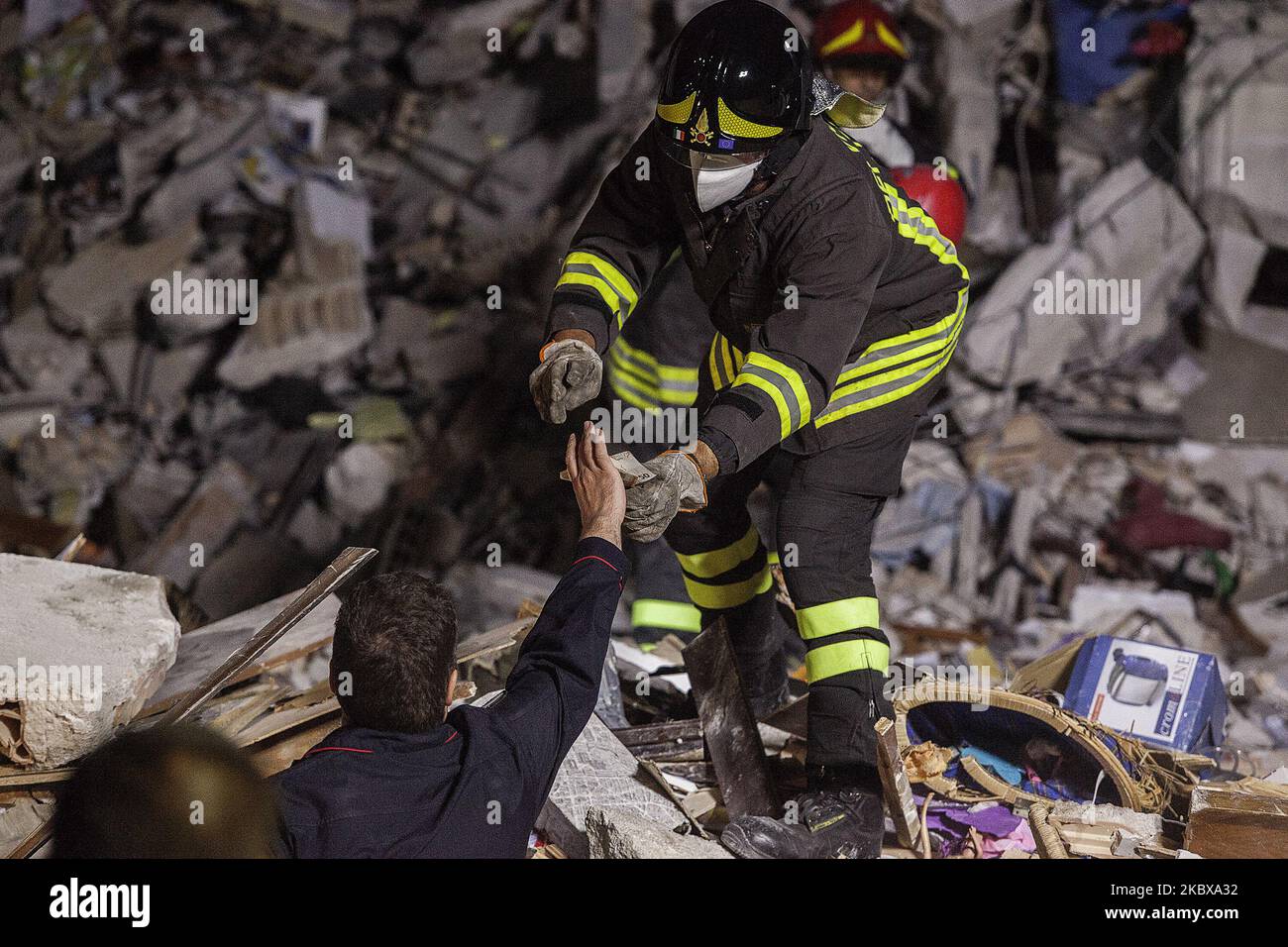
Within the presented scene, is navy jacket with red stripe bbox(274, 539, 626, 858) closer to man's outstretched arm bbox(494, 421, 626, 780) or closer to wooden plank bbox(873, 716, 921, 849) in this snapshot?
man's outstretched arm bbox(494, 421, 626, 780)

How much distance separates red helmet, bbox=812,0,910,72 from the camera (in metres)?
5.89

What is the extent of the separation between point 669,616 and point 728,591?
77 cm

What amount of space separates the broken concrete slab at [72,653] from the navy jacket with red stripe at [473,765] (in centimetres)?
92

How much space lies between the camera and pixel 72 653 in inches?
116

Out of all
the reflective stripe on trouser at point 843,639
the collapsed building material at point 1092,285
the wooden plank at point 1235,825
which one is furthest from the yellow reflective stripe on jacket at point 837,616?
the collapsed building material at point 1092,285

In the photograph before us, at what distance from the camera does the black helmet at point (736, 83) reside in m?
A: 2.77

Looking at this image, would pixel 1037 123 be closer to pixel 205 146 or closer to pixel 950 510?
pixel 950 510

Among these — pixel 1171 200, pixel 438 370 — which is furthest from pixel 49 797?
pixel 1171 200

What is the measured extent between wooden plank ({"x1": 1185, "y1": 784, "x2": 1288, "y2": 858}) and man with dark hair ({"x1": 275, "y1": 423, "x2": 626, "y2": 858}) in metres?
1.65

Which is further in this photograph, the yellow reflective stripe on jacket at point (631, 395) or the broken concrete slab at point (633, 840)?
the yellow reflective stripe on jacket at point (631, 395)

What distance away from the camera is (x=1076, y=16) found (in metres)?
7.79

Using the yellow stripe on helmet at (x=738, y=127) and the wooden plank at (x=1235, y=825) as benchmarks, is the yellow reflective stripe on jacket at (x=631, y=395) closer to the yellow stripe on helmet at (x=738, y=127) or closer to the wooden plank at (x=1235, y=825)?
the yellow stripe on helmet at (x=738, y=127)

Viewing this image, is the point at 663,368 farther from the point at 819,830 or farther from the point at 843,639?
the point at 819,830

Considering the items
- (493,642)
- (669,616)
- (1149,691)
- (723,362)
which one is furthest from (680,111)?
(1149,691)
